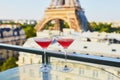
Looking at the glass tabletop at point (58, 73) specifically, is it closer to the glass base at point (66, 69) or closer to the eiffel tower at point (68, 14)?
the glass base at point (66, 69)

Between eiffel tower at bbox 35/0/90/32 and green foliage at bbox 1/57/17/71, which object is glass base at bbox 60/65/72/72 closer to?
green foliage at bbox 1/57/17/71

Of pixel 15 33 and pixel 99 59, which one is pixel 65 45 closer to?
pixel 99 59

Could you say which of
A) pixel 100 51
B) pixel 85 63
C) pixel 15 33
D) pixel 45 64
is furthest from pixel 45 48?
pixel 15 33

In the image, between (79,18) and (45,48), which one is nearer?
(45,48)

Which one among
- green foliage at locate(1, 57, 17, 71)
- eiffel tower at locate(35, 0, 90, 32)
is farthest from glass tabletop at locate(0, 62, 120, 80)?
eiffel tower at locate(35, 0, 90, 32)

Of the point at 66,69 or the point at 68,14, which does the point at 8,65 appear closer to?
the point at 66,69

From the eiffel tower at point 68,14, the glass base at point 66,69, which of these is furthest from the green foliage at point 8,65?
the eiffel tower at point 68,14
